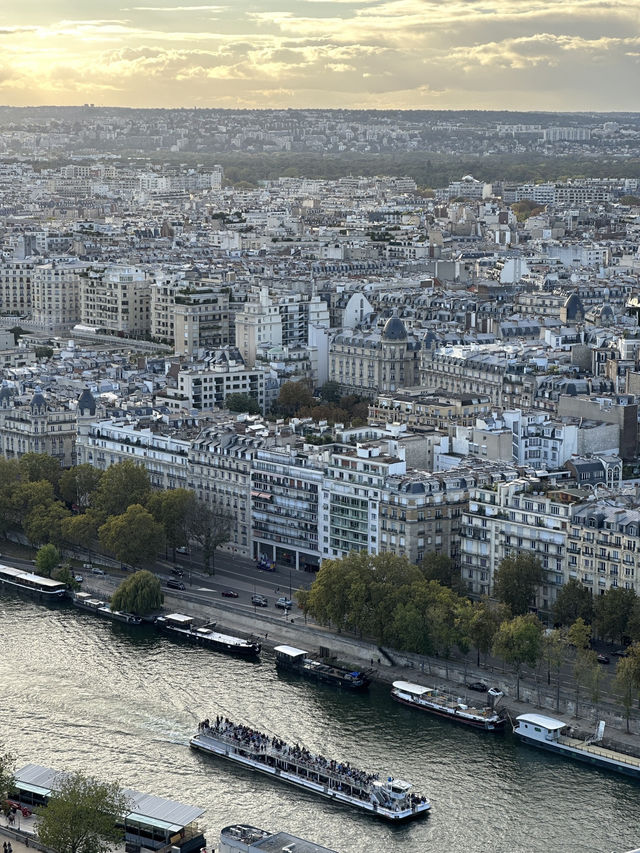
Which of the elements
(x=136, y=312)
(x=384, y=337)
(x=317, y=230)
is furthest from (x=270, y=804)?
(x=317, y=230)

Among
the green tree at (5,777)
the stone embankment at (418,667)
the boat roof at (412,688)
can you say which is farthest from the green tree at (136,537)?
the green tree at (5,777)

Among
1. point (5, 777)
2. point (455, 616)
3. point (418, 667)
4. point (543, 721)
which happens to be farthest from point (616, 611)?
point (5, 777)

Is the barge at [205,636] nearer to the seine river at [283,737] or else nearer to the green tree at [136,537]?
the seine river at [283,737]

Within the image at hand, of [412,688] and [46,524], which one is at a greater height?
[46,524]

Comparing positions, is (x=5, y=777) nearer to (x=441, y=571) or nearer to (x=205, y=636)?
(x=205, y=636)

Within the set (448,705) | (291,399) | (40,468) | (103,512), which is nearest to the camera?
(448,705)

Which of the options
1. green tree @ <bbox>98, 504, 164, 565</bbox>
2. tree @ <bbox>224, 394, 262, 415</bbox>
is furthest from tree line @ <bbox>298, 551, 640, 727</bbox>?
tree @ <bbox>224, 394, 262, 415</bbox>

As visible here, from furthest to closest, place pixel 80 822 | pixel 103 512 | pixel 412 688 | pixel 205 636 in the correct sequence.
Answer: pixel 103 512 < pixel 205 636 < pixel 412 688 < pixel 80 822

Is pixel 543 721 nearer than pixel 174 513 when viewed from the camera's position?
Yes
